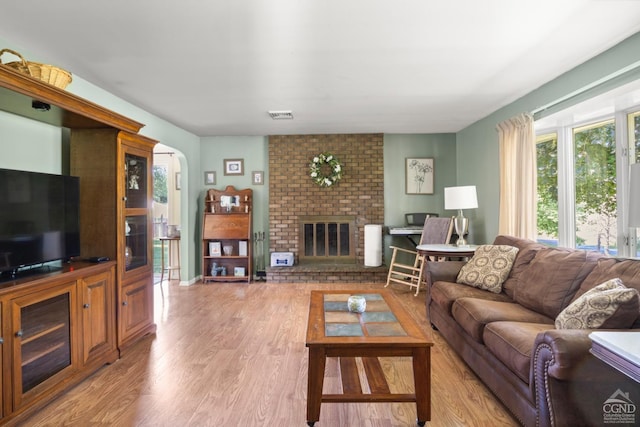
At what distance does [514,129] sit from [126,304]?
4.24 metres

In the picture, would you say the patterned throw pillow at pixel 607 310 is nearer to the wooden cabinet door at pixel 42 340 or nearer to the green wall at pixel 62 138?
the wooden cabinet door at pixel 42 340

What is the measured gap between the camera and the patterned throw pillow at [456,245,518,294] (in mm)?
2953

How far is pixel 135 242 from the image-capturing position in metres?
3.05

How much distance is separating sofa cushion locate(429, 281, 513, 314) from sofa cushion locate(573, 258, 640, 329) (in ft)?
2.30

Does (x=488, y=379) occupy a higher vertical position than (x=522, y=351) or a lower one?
lower

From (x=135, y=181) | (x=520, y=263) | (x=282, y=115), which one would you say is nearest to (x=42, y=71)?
(x=135, y=181)

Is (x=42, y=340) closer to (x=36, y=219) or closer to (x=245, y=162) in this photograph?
(x=36, y=219)

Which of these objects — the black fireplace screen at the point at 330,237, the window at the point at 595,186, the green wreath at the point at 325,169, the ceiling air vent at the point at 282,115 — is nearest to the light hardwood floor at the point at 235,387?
the window at the point at 595,186

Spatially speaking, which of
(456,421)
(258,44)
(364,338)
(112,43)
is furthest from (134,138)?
(456,421)

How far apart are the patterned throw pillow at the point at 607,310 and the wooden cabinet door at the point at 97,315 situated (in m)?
2.93

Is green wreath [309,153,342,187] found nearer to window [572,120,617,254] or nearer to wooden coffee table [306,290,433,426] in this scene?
window [572,120,617,254]

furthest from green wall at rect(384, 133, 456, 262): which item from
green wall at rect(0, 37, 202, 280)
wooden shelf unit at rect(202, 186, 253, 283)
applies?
green wall at rect(0, 37, 202, 280)

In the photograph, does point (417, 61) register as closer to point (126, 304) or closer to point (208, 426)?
point (208, 426)

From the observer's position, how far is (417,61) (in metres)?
2.83
